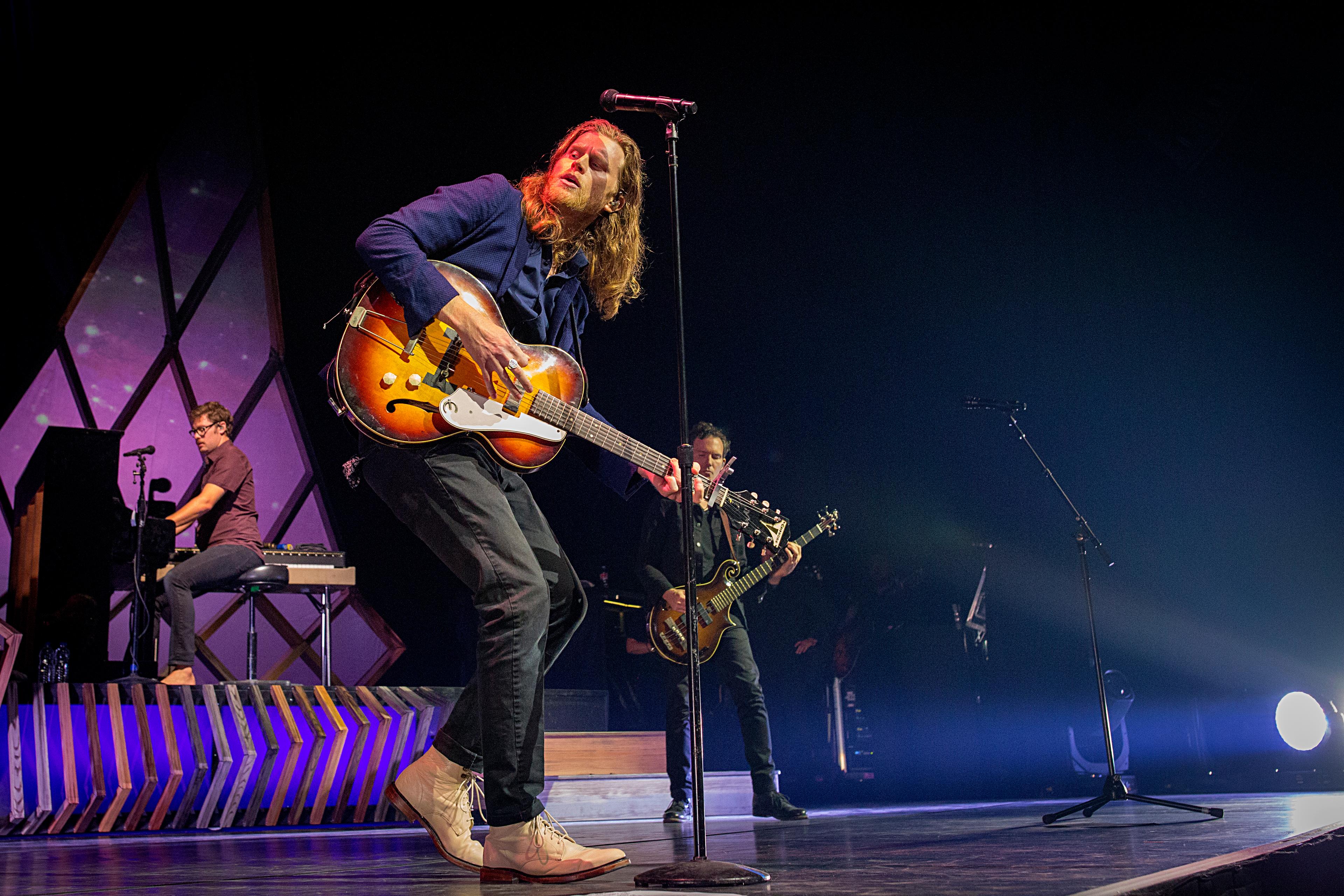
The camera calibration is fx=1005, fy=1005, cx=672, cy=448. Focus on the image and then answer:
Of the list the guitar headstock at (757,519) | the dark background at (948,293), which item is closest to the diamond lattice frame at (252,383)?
the dark background at (948,293)

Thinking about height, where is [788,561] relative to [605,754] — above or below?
above

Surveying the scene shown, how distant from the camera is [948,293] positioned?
6.80 metres

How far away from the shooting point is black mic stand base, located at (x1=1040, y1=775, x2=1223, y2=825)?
3.27 meters

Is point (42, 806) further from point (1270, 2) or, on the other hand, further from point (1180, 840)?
point (1270, 2)

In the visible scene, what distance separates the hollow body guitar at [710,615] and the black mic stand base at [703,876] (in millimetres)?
2485

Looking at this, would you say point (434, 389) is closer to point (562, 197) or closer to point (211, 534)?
point (562, 197)

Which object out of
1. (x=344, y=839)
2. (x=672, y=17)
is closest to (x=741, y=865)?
(x=344, y=839)

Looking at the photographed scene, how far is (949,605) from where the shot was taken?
6.69m

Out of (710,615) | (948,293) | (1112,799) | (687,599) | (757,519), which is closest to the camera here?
(687,599)

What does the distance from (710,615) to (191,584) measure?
9.59 ft

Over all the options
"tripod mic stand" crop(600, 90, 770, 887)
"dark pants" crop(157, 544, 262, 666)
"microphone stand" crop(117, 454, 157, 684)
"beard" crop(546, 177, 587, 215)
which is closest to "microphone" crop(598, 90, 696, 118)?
"tripod mic stand" crop(600, 90, 770, 887)

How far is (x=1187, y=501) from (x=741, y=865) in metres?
5.23

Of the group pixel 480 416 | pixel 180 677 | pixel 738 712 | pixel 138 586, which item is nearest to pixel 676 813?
pixel 738 712

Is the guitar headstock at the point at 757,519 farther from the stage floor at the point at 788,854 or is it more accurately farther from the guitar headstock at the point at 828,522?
the guitar headstock at the point at 828,522
